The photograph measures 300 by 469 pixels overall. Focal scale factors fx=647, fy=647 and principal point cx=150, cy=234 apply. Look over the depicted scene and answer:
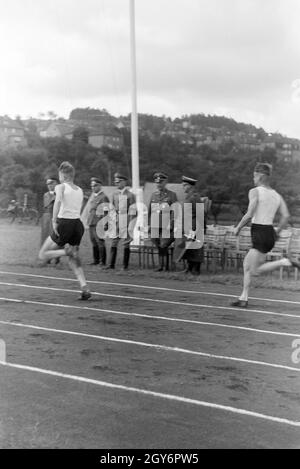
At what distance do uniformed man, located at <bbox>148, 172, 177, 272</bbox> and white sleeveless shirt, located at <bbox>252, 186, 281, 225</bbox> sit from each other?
3858 mm

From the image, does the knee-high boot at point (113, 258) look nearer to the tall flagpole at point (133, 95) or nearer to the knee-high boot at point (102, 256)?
the knee-high boot at point (102, 256)

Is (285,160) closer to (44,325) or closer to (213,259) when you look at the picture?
(213,259)

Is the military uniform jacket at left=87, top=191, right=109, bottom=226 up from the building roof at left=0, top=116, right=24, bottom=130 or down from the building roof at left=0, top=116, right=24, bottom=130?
down

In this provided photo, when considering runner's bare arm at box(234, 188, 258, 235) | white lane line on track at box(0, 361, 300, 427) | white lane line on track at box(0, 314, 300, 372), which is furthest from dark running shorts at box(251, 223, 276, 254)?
white lane line on track at box(0, 361, 300, 427)

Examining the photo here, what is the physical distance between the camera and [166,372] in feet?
17.6

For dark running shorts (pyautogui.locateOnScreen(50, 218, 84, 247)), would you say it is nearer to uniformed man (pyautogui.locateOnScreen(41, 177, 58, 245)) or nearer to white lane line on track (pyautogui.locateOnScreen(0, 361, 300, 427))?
white lane line on track (pyautogui.locateOnScreen(0, 361, 300, 427))

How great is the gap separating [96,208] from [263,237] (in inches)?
228

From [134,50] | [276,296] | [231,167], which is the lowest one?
[276,296]

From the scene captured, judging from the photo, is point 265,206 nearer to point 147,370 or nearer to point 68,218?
point 68,218

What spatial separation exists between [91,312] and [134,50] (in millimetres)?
8723

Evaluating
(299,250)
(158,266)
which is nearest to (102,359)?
(299,250)

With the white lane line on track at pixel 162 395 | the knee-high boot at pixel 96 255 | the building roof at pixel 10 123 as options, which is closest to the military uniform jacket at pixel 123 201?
the knee-high boot at pixel 96 255

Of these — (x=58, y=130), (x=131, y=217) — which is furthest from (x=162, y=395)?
(x=58, y=130)

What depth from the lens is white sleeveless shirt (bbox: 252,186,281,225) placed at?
8664 millimetres
